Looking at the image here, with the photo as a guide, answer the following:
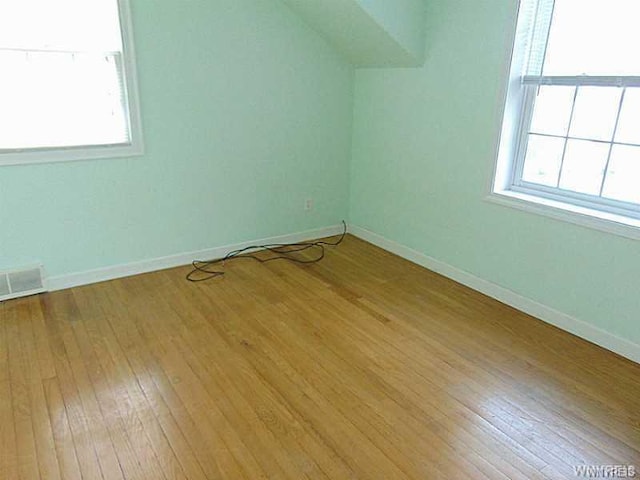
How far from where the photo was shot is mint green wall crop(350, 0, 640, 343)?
256 centimetres

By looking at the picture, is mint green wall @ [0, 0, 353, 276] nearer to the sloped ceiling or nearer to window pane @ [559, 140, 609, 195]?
the sloped ceiling

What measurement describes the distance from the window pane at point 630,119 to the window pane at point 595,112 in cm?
4

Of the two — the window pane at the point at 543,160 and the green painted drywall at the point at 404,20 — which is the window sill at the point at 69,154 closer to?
the green painted drywall at the point at 404,20

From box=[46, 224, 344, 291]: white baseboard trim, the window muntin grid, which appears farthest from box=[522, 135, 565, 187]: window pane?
box=[46, 224, 344, 291]: white baseboard trim

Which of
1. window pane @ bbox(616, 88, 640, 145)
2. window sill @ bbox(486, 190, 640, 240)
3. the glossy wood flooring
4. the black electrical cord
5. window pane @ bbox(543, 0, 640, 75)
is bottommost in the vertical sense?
the glossy wood flooring

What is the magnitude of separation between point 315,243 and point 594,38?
2.49 meters

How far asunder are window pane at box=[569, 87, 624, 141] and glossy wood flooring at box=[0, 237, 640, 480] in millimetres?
1152

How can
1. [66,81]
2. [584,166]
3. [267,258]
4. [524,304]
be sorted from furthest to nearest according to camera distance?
[267,258]
[524,304]
[66,81]
[584,166]

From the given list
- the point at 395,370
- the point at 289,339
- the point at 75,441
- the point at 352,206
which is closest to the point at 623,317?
the point at 395,370

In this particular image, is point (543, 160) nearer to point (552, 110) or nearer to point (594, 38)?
point (552, 110)

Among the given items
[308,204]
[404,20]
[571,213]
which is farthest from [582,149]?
[308,204]

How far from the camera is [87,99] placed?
291 centimetres

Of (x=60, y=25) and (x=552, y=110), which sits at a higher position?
(x=60, y=25)

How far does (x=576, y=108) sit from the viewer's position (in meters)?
2.59
